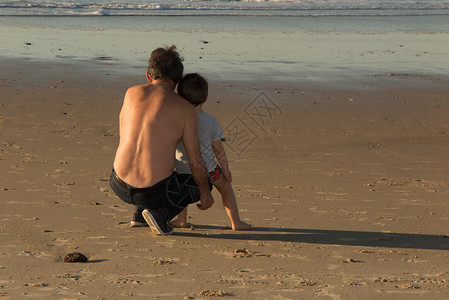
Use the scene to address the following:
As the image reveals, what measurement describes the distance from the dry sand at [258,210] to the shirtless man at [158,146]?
0.89 feet

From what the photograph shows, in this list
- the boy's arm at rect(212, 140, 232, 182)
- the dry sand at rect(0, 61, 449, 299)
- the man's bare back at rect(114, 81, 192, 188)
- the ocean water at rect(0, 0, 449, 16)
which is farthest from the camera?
the ocean water at rect(0, 0, 449, 16)

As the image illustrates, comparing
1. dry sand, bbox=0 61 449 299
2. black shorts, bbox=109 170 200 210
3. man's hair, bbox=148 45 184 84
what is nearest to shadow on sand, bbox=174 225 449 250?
dry sand, bbox=0 61 449 299

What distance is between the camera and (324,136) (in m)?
7.98

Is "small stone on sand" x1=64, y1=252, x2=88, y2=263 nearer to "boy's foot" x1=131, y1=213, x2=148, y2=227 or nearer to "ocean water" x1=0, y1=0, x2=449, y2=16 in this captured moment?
"boy's foot" x1=131, y1=213, x2=148, y2=227

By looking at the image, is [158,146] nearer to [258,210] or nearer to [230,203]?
[230,203]

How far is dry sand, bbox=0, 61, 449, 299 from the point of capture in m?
3.44

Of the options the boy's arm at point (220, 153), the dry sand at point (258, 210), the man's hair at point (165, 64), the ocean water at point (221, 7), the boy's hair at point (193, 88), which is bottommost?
the ocean water at point (221, 7)

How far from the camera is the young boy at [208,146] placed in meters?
4.29

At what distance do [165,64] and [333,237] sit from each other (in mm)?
1589

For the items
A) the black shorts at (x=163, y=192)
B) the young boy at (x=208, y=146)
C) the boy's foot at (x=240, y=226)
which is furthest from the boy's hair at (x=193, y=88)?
the boy's foot at (x=240, y=226)

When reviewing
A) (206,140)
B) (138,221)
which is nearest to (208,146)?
(206,140)

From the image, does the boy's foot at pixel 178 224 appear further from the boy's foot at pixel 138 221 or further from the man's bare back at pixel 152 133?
the man's bare back at pixel 152 133

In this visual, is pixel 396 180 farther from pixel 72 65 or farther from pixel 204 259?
pixel 72 65

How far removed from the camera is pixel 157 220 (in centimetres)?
423
